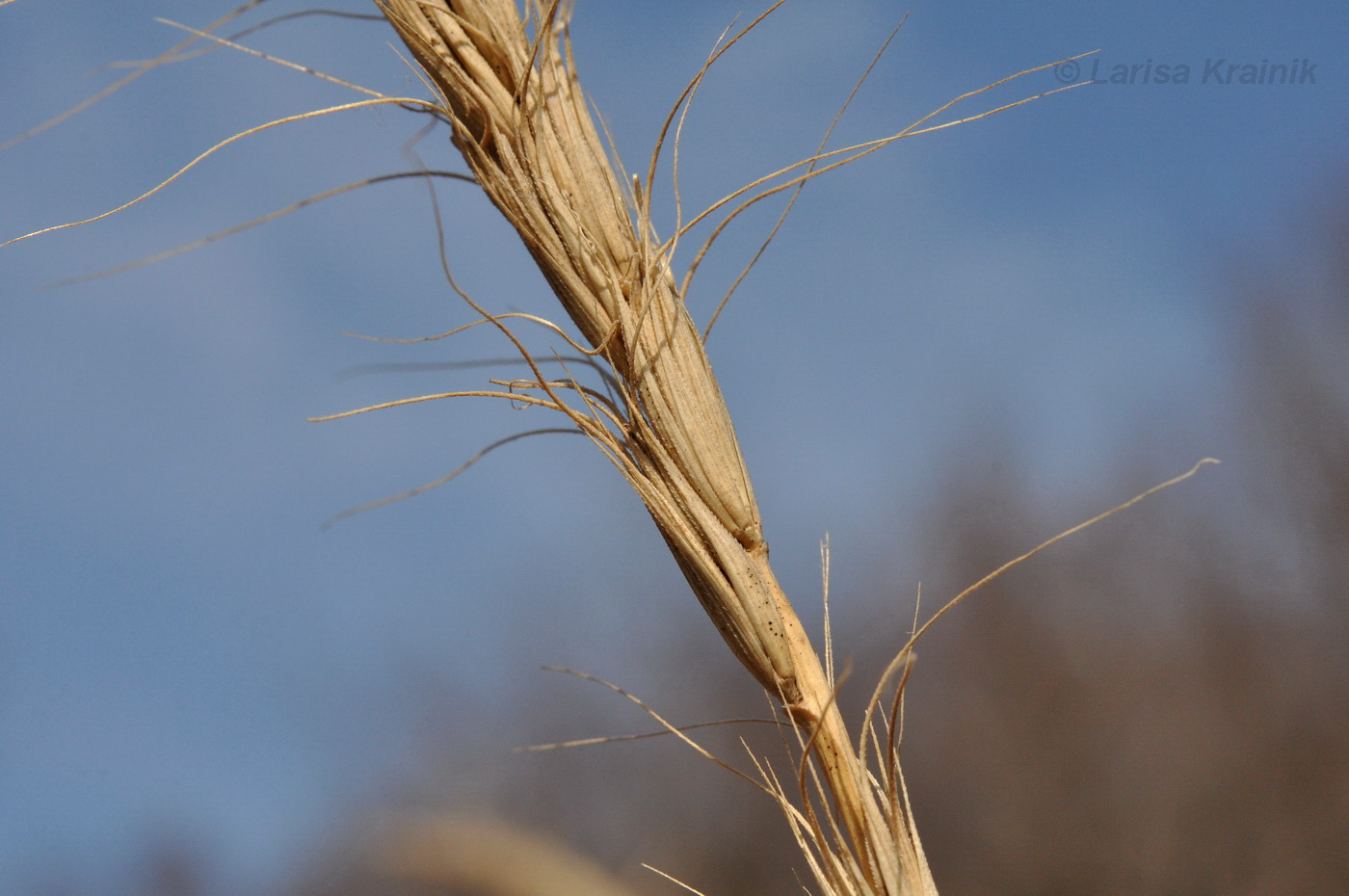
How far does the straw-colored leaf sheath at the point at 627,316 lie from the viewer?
40 cm

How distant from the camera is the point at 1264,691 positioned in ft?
6.63

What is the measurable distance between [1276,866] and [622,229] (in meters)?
2.15

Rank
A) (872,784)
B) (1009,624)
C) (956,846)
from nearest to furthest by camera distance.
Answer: (872,784), (956,846), (1009,624)

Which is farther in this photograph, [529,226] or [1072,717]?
[1072,717]

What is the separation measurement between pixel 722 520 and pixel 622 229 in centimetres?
17

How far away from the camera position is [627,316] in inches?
16.7

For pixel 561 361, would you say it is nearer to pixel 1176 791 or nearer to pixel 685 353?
pixel 685 353

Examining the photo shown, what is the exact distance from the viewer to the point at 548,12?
42 centimetres

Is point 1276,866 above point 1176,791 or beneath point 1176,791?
beneath

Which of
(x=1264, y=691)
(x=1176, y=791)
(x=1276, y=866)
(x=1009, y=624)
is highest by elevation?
(x=1009, y=624)

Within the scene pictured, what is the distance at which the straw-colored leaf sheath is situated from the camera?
0.40m

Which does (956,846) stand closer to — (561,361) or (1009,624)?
(1009,624)

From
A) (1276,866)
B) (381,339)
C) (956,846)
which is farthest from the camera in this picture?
(956,846)

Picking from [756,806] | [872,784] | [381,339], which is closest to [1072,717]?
[756,806]
